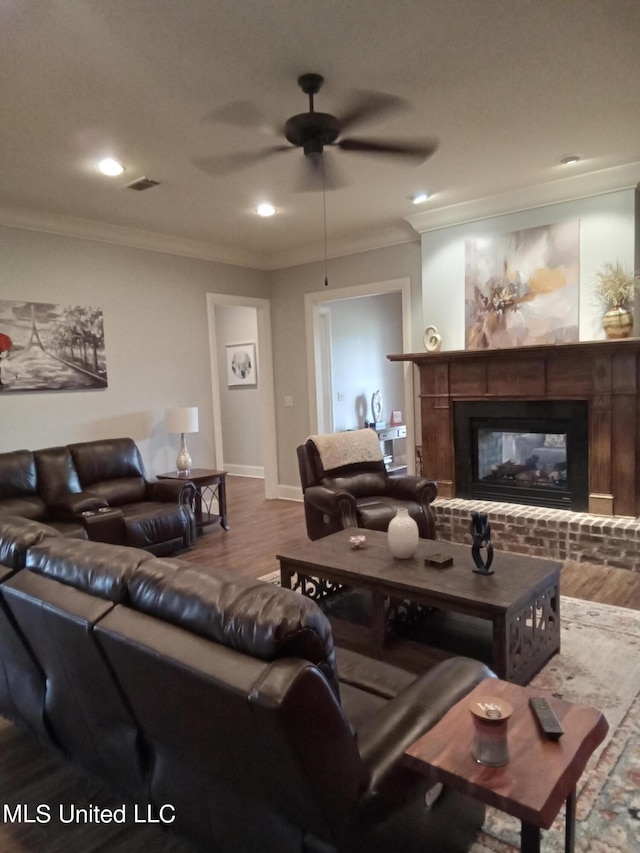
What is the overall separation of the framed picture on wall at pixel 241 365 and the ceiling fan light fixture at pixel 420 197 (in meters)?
3.89

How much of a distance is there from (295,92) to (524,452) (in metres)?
3.42

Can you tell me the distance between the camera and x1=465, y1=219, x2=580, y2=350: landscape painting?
14.5 ft

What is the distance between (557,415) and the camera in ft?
14.6

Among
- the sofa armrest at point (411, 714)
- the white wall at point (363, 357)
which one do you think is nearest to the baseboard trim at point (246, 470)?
the white wall at point (363, 357)

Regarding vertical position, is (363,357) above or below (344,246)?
below

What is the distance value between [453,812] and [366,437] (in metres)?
3.48

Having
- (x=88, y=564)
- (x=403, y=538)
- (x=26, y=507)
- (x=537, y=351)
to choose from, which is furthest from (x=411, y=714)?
(x=537, y=351)

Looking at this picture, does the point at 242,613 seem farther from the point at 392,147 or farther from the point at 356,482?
the point at 356,482

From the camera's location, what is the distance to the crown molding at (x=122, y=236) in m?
4.49

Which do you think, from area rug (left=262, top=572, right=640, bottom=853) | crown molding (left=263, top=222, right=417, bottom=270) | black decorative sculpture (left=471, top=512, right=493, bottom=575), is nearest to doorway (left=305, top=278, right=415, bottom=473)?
crown molding (left=263, top=222, right=417, bottom=270)

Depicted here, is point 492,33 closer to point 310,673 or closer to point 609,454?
point 310,673

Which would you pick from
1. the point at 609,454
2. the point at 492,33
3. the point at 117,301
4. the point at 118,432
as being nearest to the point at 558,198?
the point at 609,454

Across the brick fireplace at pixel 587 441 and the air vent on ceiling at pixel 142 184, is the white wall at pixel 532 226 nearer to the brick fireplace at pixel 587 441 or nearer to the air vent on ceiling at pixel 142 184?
the brick fireplace at pixel 587 441

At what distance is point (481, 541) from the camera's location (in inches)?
102
